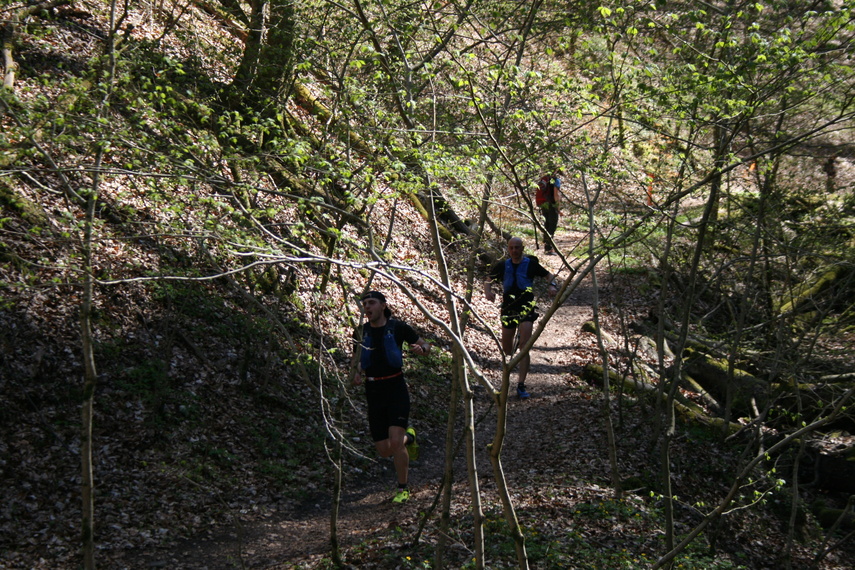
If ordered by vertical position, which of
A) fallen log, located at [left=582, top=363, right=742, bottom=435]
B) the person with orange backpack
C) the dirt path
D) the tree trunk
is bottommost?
the dirt path

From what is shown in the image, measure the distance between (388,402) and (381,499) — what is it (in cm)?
168

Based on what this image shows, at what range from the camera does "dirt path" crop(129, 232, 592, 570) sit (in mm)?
5820

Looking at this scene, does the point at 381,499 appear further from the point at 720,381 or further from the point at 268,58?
the point at 720,381

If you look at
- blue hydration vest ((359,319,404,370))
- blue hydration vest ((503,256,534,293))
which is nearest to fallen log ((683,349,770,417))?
blue hydration vest ((503,256,534,293))

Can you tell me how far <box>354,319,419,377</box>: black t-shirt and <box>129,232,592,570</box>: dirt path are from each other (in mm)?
1079

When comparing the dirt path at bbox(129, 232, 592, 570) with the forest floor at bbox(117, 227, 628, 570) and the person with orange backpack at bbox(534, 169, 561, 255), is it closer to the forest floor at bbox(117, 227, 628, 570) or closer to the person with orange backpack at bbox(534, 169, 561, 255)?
the forest floor at bbox(117, 227, 628, 570)

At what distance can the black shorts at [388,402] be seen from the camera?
6.34m

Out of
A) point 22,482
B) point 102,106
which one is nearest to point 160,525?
point 22,482

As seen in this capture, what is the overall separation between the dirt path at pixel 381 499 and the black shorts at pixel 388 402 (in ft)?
2.87

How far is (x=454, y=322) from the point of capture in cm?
409

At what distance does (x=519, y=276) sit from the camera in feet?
27.6

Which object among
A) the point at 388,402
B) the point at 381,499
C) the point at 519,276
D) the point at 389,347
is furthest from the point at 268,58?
the point at 381,499

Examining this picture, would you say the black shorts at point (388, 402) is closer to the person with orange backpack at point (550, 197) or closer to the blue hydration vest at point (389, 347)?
the blue hydration vest at point (389, 347)

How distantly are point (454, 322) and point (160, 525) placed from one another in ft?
13.1
